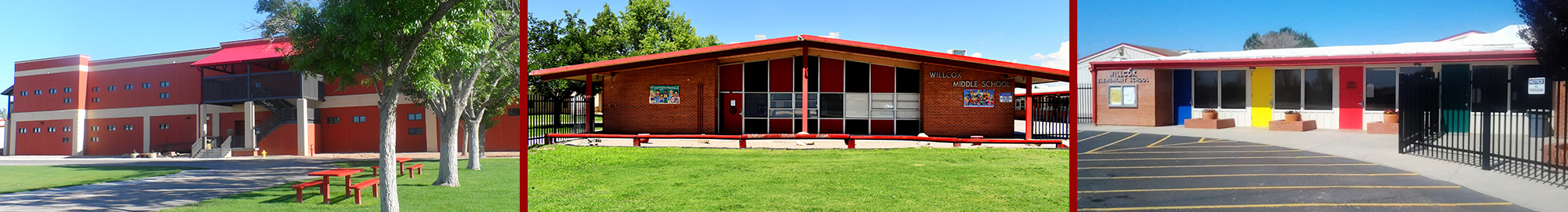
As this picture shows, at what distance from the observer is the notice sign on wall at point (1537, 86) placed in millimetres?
3308

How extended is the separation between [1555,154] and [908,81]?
3.45 m

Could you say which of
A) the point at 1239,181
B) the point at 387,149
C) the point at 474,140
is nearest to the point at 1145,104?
the point at 1239,181

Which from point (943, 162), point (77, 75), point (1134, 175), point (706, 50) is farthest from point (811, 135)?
point (77, 75)

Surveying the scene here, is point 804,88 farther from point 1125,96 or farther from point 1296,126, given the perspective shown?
point 1296,126

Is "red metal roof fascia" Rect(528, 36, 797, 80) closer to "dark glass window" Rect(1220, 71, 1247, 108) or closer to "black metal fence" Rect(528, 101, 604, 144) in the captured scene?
"black metal fence" Rect(528, 101, 604, 144)

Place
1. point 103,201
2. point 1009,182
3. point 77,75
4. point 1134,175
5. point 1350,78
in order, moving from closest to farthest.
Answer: point 1350,78 → point 1134,175 → point 1009,182 → point 103,201 → point 77,75

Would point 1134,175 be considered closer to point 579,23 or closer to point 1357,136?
point 1357,136

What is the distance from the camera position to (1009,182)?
5.34m

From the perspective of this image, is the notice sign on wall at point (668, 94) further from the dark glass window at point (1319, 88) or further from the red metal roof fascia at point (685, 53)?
the dark glass window at point (1319, 88)

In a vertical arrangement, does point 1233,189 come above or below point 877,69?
below

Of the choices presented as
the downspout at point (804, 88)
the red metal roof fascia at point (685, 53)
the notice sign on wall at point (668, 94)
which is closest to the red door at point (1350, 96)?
the downspout at point (804, 88)

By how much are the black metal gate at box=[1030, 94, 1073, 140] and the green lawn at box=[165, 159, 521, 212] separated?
684 centimetres

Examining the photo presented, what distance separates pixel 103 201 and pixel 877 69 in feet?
49.2

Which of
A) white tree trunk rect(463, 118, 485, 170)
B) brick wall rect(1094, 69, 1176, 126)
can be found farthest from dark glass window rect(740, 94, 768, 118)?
white tree trunk rect(463, 118, 485, 170)
